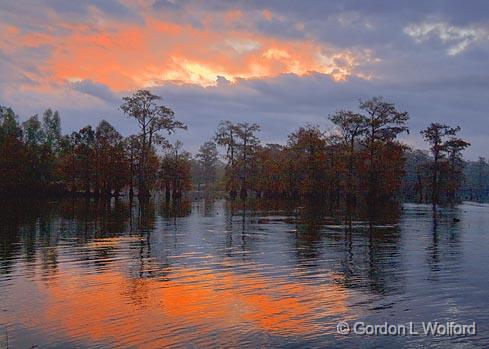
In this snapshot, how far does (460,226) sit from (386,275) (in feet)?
84.6

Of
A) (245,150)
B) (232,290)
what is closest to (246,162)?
(245,150)

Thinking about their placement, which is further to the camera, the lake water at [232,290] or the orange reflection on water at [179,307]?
the orange reflection on water at [179,307]

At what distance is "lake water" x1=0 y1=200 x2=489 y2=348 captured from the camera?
1159cm

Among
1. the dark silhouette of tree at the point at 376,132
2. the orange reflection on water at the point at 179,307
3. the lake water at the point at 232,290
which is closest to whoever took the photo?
the lake water at the point at 232,290

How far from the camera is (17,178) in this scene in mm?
106562

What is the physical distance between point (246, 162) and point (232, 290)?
364 ft

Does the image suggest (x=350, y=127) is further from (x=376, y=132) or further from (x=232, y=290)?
(x=232, y=290)

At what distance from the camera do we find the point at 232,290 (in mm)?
16266

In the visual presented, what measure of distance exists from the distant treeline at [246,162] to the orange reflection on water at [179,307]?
69.4 m

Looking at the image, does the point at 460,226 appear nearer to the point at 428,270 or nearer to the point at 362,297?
the point at 428,270

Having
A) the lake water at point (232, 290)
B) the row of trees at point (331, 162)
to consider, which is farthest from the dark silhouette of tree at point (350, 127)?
the lake water at point (232, 290)

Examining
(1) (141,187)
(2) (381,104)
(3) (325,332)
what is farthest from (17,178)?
(3) (325,332)

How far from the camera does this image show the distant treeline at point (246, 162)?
310ft

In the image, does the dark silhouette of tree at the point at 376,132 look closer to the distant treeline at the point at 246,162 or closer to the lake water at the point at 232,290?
the distant treeline at the point at 246,162
